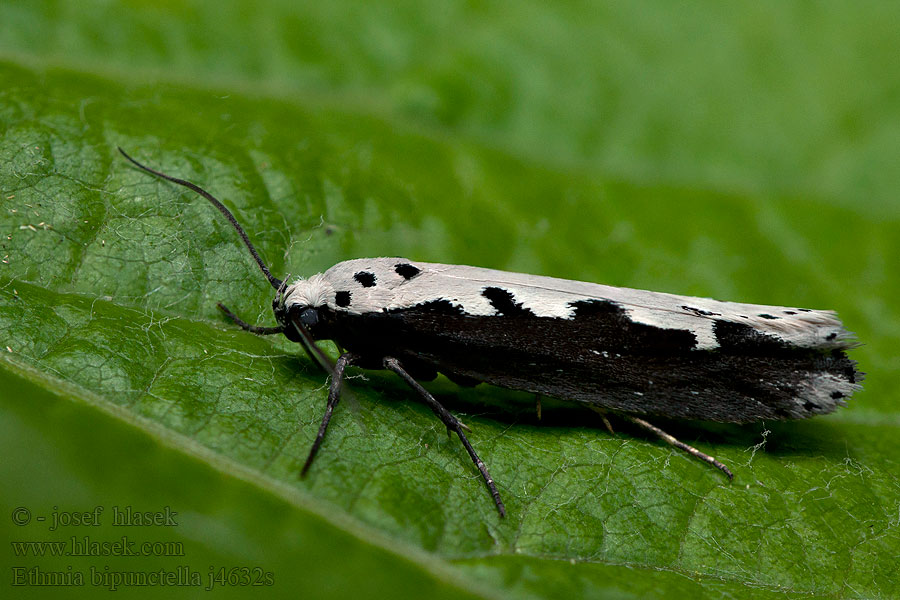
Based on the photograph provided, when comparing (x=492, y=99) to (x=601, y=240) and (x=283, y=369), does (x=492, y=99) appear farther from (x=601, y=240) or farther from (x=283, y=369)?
(x=283, y=369)

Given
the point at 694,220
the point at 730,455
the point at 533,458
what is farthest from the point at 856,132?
the point at 533,458

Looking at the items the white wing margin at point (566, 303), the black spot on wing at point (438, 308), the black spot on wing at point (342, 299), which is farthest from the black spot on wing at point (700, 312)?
the black spot on wing at point (342, 299)

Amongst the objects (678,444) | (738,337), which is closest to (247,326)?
(678,444)

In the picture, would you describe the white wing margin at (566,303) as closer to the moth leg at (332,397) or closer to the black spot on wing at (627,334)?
the black spot on wing at (627,334)

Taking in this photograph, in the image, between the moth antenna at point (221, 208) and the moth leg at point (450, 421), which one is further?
the moth antenna at point (221, 208)

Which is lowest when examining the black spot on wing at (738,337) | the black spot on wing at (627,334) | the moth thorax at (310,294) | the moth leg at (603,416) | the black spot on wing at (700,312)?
the moth leg at (603,416)

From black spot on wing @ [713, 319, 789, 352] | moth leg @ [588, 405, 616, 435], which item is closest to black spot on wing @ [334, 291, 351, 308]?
moth leg @ [588, 405, 616, 435]
